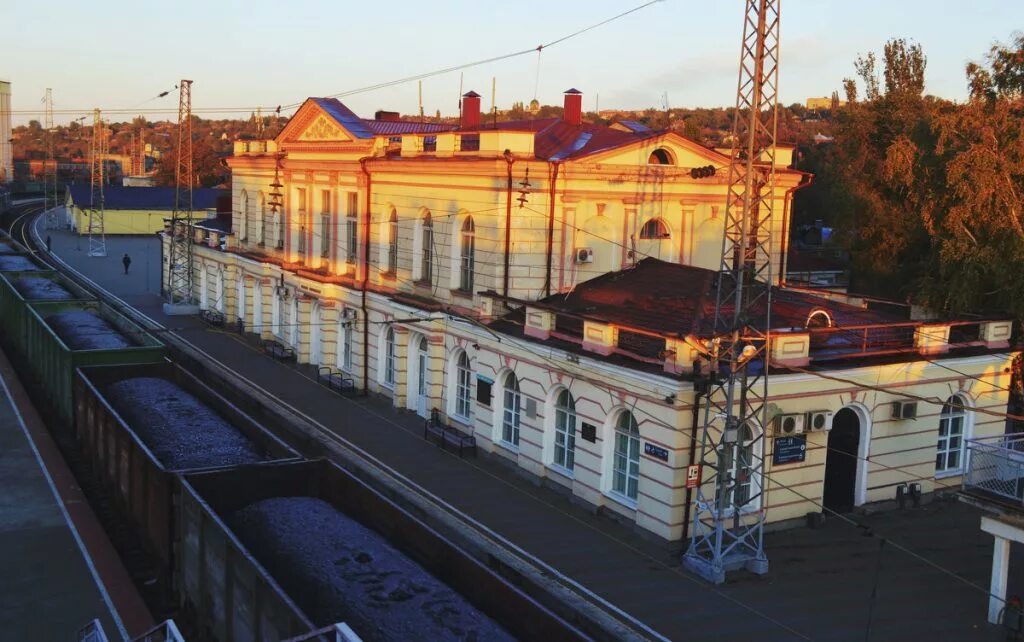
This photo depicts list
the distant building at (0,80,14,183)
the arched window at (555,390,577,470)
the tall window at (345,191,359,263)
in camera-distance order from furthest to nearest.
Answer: the distant building at (0,80,14,183) < the tall window at (345,191,359,263) < the arched window at (555,390,577,470)

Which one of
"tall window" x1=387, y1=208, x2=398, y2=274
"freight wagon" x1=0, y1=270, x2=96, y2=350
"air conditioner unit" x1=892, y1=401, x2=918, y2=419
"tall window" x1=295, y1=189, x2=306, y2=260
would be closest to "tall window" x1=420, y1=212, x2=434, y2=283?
"tall window" x1=387, y1=208, x2=398, y2=274

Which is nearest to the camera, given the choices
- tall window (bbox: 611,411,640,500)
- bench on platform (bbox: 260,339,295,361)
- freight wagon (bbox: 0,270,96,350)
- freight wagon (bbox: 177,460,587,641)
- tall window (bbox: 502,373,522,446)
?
freight wagon (bbox: 177,460,587,641)

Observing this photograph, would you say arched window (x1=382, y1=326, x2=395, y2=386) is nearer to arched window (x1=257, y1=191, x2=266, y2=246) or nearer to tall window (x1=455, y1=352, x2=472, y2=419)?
tall window (x1=455, y1=352, x2=472, y2=419)

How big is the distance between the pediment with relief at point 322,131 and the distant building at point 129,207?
5127 cm

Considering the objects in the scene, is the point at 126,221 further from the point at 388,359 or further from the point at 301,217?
the point at 388,359

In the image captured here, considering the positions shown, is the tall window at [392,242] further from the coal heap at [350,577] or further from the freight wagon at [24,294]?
the coal heap at [350,577]

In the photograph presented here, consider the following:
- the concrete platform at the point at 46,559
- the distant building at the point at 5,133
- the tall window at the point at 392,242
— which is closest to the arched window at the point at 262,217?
the tall window at the point at 392,242

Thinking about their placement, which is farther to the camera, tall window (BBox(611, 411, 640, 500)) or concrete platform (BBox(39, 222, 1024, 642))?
tall window (BBox(611, 411, 640, 500))

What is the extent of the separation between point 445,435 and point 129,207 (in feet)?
231

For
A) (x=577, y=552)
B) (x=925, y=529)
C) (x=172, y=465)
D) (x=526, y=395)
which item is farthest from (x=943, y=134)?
(x=172, y=465)

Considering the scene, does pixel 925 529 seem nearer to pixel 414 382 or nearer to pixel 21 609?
pixel 414 382

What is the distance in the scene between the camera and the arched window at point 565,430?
21.5 meters

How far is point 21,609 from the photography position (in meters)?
14.4

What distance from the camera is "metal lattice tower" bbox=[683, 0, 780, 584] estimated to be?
16250 mm
